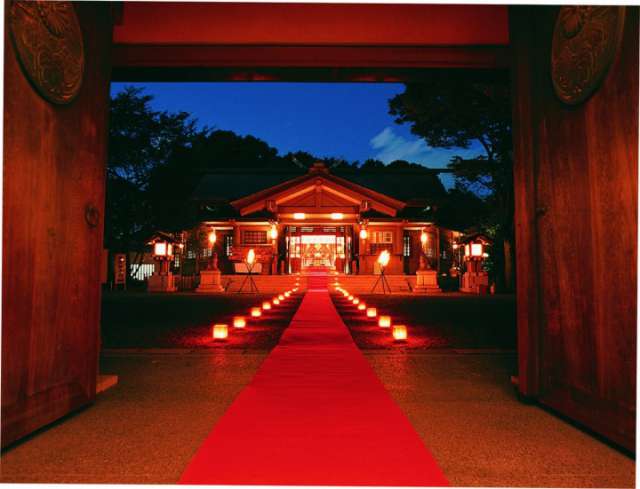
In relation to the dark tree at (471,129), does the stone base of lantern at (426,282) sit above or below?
below

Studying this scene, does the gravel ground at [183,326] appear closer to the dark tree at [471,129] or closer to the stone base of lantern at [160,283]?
the stone base of lantern at [160,283]

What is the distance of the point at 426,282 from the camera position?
1877 centimetres

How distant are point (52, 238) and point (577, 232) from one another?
3.70 meters

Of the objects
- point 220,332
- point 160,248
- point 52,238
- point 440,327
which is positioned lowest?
point 440,327

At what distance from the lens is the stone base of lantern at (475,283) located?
1859 cm

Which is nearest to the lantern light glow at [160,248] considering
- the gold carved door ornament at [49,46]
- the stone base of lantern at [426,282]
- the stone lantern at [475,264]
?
the stone base of lantern at [426,282]

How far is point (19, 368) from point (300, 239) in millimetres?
21814

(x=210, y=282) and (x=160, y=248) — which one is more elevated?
(x=160, y=248)

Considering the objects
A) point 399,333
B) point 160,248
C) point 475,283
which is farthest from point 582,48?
point 160,248

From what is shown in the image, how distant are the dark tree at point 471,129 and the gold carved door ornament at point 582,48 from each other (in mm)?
11723

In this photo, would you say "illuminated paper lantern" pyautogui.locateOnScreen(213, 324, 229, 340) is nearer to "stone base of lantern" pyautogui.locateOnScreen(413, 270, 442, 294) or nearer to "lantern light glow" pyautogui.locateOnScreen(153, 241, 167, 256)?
"lantern light glow" pyautogui.locateOnScreen(153, 241, 167, 256)

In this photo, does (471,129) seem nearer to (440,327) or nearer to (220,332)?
(440,327)

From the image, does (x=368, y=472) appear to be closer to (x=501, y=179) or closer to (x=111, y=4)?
(x=111, y=4)

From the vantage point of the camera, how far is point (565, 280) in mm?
3307
